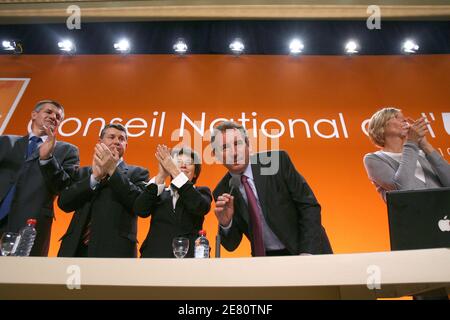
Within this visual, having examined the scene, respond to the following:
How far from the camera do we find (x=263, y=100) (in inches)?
157

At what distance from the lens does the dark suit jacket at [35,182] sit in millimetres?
2492

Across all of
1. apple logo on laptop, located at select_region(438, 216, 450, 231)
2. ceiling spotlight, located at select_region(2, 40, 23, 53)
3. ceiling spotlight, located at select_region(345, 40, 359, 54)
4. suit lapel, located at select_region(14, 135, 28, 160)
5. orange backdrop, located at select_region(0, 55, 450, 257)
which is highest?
ceiling spotlight, located at select_region(345, 40, 359, 54)

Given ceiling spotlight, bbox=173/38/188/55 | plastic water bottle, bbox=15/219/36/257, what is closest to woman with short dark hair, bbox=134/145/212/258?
plastic water bottle, bbox=15/219/36/257

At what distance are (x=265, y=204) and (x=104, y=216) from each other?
0.92 meters

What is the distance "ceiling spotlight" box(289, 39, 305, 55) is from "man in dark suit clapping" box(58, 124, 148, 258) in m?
2.67

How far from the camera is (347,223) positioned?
328cm

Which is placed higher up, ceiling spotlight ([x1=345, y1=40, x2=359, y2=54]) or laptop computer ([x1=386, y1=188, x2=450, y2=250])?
ceiling spotlight ([x1=345, y1=40, x2=359, y2=54])

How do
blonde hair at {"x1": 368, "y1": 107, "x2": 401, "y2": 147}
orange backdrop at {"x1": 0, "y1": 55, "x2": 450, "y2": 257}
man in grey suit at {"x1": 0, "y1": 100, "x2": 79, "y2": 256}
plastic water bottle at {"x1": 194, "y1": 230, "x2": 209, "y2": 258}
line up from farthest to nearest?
orange backdrop at {"x1": 0, "y1": 55, "x2": 450, "y2": 257} → blonde hair at {"x1": 368, "y1": 107, "x2": 401, "y2": 147} → man in grey suit at {"x1": 0, "y1": 100, "x2": 79, "y2": 256} → plastic water bottle at {"x1": 194, "y1": 230, "x2": 209, "y2": 258}

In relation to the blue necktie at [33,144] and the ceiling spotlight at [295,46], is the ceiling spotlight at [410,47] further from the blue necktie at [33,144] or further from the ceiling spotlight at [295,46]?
the blue necktie at [33,144]

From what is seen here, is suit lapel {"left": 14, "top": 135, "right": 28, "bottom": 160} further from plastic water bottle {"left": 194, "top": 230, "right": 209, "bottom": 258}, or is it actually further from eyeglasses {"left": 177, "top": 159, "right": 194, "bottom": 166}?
plastic water bottle {"left": 194, "top": 230, "right": 209, "bottom": 258}

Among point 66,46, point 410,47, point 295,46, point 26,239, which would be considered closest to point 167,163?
point 26,239

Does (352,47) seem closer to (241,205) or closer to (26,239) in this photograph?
(241,205)

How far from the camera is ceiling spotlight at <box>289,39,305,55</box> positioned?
14.5 feet

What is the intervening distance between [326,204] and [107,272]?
91.3 inches
